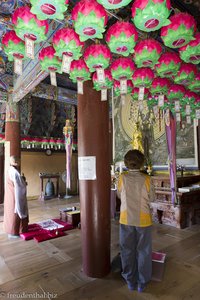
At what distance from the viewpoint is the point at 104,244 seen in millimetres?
2668

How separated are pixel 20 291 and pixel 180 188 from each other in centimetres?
383

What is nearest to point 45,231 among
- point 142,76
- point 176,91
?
point 142,76

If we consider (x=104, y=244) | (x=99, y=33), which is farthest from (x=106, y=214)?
(x=99, y=33)

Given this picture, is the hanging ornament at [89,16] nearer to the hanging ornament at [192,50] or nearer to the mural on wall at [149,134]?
the hanging ornament at [192,50]

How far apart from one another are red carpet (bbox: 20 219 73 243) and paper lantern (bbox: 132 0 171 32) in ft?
12.7

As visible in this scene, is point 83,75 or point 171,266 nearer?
point 83,75

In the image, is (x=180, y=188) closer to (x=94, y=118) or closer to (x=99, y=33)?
(x=94, y=118)

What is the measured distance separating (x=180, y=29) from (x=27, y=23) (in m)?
1.39

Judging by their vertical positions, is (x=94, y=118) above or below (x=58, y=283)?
above

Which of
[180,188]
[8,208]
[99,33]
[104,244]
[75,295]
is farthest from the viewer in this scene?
[180,188]

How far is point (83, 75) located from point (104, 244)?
2132 millimetres

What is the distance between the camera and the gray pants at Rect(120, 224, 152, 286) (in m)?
2.29

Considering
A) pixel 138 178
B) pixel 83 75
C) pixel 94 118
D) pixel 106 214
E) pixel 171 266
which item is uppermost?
pixel 83 75

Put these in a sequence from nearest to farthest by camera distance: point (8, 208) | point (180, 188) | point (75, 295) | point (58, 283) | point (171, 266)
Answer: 1. point (75, 295)
2. point (58, 283)
3. point (171, 266)
4. point (8, 208)
5. point (180, 188)
